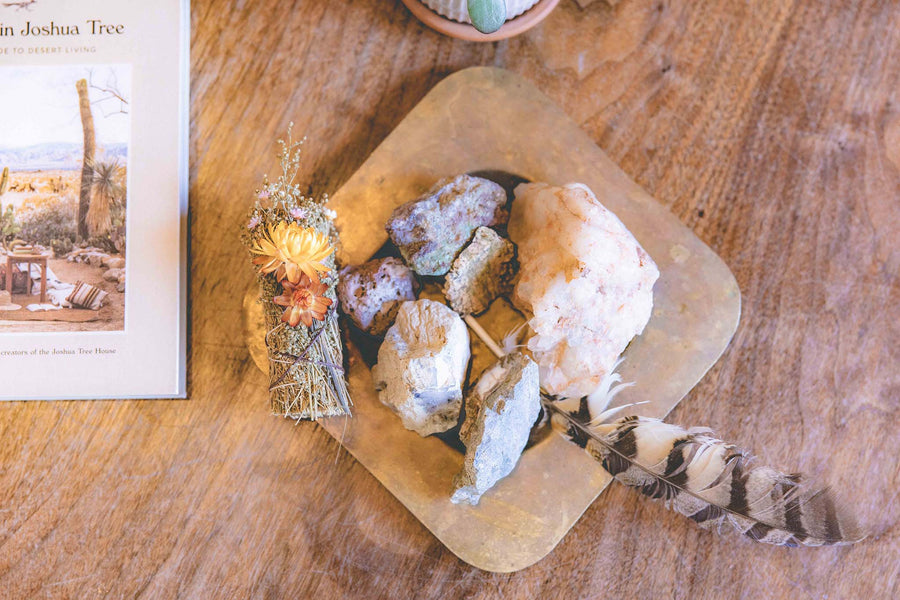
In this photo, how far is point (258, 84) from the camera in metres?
1.25

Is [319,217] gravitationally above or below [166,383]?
above

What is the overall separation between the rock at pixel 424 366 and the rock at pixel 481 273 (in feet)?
0.15


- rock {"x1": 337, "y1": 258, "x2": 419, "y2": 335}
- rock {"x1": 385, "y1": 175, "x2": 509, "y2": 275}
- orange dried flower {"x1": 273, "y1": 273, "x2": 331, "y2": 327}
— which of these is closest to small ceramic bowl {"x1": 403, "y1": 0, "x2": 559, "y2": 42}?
rock {"x1": 385, "y1": 175, "x2": 509, "y2": 275}

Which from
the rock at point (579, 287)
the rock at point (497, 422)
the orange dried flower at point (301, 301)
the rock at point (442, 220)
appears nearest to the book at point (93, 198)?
the orange dried flower at point (301, 301)

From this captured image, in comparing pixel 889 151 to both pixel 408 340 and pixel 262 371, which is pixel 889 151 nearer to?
pixel 408 340

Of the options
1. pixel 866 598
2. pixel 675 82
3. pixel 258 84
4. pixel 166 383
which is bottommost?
pixel 866 598

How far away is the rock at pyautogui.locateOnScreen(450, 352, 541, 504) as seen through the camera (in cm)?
103

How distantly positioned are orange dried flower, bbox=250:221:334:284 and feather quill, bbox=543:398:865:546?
513mm

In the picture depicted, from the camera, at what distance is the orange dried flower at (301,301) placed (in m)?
0.97

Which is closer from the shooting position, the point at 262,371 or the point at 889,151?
the point at 262,371

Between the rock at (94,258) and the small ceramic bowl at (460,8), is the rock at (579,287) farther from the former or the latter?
the rock at (94,258)

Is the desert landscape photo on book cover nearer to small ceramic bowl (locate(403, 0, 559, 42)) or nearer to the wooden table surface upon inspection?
the wooden table surface

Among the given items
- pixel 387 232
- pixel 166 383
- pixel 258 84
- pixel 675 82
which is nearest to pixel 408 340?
pixel 387 232

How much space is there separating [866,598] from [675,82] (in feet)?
3.56
